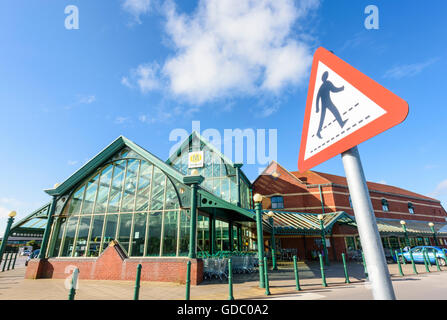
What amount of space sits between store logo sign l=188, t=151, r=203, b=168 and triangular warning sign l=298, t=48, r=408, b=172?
21584 mm

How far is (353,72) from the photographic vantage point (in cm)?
162

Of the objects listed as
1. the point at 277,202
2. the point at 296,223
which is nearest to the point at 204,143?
the point at 277,202

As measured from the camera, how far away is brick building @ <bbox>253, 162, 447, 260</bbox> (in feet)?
77.1

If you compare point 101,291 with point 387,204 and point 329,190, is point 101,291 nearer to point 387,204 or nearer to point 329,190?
point 329,190

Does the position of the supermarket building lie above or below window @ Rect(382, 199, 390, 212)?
below

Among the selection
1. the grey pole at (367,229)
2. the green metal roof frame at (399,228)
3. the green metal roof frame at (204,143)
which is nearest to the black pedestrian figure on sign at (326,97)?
the grey pole at (367,229)

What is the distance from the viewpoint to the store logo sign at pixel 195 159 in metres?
23.4

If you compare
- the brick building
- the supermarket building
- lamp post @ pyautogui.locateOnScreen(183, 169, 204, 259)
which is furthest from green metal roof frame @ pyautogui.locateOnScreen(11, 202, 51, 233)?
the brick building

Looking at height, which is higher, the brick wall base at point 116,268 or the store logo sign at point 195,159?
the store logo sign at point 195,159

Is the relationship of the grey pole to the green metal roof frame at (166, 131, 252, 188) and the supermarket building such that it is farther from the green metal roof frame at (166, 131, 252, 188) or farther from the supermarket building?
the green metal roof frame at (166, 131, 252, 188)

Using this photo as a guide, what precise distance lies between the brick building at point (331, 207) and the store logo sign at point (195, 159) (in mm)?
8674

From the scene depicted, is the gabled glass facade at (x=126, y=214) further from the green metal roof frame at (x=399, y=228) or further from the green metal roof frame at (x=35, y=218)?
the green metal roof frame at (x=399, y=228)
